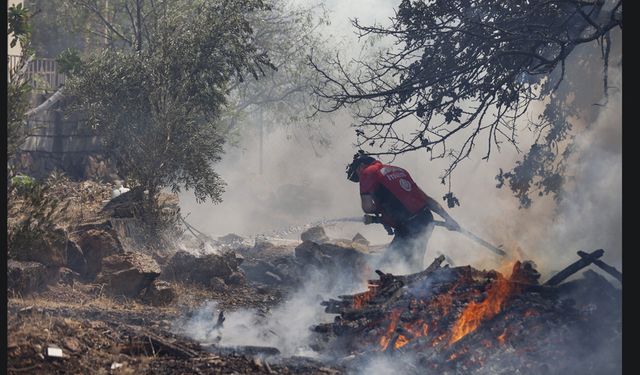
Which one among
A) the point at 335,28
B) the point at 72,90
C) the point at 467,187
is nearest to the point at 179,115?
the point at 72,90

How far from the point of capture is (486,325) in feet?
24.2

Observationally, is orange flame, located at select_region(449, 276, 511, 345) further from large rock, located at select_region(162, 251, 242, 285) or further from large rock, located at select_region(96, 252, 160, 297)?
large rock, located at select_region(162, 251, 242, 285)

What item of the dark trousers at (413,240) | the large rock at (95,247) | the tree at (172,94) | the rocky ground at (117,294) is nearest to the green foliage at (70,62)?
the tree at (172,94)

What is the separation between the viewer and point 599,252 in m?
7.69

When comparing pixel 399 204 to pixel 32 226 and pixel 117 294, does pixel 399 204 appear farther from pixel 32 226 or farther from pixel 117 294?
pixel 32 226

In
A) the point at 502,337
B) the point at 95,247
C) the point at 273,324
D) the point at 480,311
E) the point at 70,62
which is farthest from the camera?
the point at 70,62

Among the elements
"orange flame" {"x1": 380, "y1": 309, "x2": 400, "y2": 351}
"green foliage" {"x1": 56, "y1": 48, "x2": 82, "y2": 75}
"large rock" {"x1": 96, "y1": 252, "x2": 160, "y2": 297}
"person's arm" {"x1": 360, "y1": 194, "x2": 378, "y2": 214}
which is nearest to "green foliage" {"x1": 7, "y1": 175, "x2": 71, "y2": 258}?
"large rock" {"x1": 96, "y1": 252, "x2": 160, "y2": 297}

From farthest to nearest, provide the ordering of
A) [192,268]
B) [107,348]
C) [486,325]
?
[192,268], [486,325], [107,348]

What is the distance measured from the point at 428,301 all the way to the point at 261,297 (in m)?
3.90

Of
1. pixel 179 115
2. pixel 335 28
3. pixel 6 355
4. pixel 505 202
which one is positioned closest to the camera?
pixel 6 355

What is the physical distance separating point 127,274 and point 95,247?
1.15 meters

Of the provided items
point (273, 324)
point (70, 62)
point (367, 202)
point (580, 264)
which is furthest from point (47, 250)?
point (70, 62)

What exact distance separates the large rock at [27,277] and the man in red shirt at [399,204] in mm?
4363

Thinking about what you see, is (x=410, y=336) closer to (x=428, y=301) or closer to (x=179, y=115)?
(x=428, y=301)
